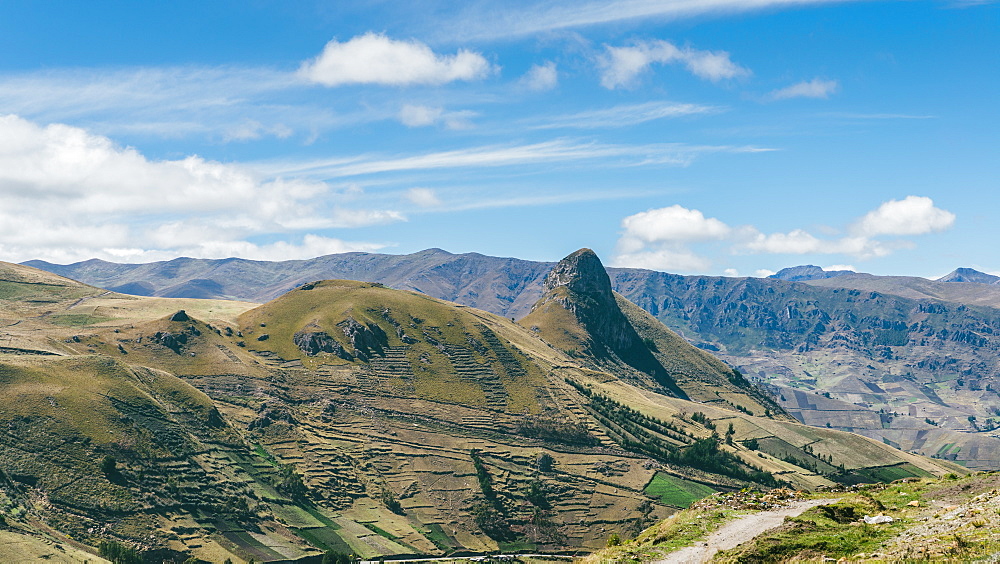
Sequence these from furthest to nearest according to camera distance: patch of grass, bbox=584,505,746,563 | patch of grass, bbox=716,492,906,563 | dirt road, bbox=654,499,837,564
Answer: patch of grass, bbox=584,505,746,563
dirt road, bbox=654,499,837,564
patch of grass, bbox=716,492,906,563

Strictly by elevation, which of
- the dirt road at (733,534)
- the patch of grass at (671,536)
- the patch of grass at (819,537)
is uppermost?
the patch of grass at (819,537)

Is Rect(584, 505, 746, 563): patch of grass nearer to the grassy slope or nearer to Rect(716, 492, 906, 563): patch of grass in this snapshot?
the grassy slope

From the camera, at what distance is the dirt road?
61.6m

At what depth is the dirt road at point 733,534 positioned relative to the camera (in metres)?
61.6

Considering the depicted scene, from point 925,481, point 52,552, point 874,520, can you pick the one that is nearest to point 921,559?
point 874,520

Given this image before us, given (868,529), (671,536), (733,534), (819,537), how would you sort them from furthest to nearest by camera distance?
(671,536) < (733,534) < (868,529) < (819,537)

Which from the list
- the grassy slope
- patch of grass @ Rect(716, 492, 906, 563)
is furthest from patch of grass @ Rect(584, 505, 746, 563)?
patch of grass @ Rect(716, 492, 906, 563)

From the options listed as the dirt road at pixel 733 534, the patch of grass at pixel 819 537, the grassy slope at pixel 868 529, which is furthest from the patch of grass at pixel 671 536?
the patch of grass at pixel 819 537

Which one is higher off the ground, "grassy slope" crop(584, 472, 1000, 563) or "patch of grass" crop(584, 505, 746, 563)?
"grassy slope" crop(584, 472, 1000, 563)

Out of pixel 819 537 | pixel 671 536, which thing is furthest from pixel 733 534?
pixel 819 537

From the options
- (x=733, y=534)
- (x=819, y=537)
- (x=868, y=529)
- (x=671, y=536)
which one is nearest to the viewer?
(x=819, y=537)

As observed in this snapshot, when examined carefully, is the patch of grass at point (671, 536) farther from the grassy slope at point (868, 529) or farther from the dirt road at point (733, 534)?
the dirt road at point (733, 534)

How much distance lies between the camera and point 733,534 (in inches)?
2643

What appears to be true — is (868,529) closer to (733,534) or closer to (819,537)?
(819,537)
